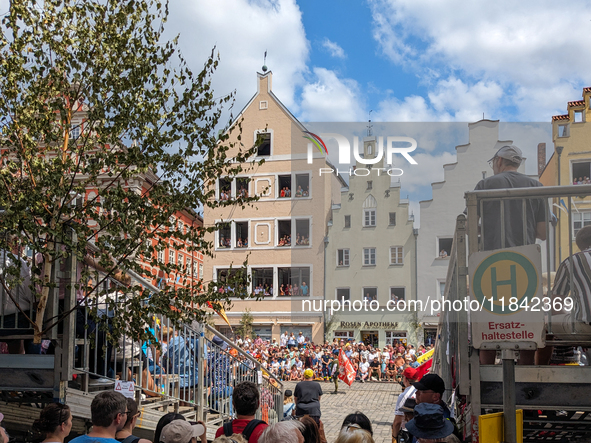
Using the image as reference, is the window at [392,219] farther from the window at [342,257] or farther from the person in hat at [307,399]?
the person in hat at [307,399]

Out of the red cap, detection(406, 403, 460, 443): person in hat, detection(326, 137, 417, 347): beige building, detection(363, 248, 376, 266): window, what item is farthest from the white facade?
detection(406, 403, 460, 443): person in hat

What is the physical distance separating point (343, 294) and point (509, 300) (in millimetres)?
38484

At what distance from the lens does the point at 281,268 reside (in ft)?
141

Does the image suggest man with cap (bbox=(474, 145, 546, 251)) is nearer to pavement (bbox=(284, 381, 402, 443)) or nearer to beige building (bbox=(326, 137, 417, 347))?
pavement (bbox=(284, 381, 402, 443))

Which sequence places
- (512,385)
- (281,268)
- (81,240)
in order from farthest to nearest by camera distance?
(281,268), (81,240), (512,385)

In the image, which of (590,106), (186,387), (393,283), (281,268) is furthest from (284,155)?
(186,387)

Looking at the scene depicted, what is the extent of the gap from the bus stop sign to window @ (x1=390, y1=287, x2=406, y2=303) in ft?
122

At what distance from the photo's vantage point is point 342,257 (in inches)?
1656

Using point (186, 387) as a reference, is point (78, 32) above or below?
above

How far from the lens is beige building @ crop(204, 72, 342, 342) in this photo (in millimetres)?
42000

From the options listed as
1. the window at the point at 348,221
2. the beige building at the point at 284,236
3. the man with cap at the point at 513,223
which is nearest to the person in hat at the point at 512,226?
the man with cap at the point at 513,223

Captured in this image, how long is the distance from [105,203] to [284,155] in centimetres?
3702

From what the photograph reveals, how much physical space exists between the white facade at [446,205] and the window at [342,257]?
4778 millimetres

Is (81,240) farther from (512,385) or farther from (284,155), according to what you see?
(284,155)
